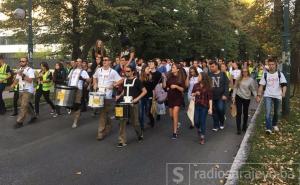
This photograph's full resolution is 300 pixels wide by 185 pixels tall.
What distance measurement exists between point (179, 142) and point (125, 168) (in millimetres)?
2608

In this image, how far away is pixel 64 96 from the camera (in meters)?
11.1

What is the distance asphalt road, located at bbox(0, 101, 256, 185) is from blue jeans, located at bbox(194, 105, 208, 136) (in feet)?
1.03

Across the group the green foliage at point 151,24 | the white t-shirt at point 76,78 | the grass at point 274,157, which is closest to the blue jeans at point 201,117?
the grass at point 274,157

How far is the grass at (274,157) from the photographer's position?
7.09 m

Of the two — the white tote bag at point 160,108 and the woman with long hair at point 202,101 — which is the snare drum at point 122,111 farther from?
the white tote bag at point 160,108

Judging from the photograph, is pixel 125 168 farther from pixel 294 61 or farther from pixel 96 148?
pixel 294 61

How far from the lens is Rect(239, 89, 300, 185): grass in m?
7.09

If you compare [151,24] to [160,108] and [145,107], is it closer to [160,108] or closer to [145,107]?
[160,108]

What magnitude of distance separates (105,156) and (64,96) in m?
2.97

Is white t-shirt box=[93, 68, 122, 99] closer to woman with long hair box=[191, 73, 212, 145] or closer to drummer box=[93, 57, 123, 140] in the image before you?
drummer box=[93, 57, 123, 140]

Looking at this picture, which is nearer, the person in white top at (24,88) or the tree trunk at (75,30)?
the person in white top at (24,88)

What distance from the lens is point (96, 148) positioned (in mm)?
9406

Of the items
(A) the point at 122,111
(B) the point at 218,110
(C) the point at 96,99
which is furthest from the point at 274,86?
(C) the point at 96,99

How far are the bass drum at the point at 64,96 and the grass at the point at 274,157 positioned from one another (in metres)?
4.39
